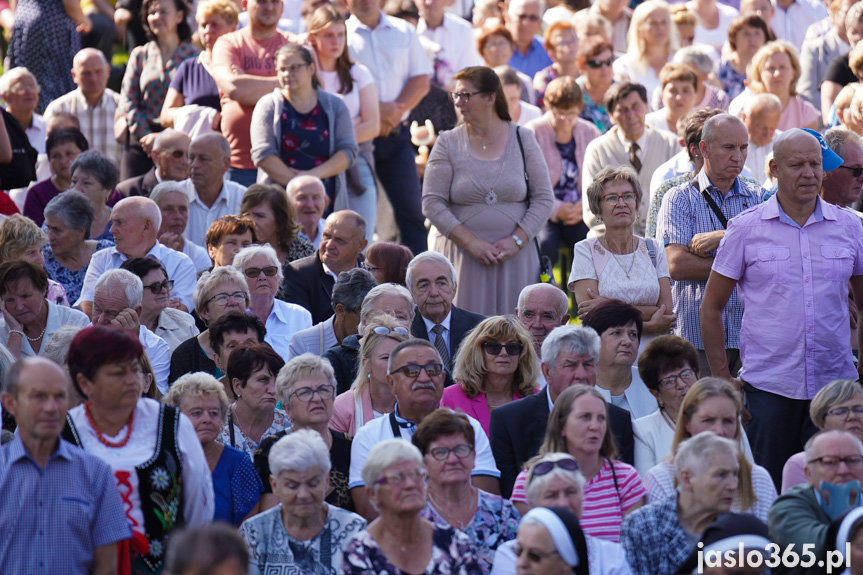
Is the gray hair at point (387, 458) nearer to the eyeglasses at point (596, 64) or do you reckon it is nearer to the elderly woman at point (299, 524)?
the elderly woman at point (299, 524)

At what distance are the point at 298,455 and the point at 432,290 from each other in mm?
2480

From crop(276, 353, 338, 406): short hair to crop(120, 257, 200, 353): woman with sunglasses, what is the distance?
157 cm

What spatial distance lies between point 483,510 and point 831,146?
10.9 ft

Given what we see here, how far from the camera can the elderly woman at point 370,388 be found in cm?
684

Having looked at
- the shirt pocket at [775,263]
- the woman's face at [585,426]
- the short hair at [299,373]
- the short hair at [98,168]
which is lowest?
the woman's face at [585,426]

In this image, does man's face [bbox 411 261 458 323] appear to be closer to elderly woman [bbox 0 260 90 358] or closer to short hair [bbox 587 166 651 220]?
short hair [bbox 587 166 651 220]

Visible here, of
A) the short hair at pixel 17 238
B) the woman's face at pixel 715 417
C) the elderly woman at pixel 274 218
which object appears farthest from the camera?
the elderly woman at pixel 274 218

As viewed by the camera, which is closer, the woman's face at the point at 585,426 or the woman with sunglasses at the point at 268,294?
the woman's face at the point at 585,426

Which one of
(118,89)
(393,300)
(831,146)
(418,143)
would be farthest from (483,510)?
(118,89)

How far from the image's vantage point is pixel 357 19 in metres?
11.7

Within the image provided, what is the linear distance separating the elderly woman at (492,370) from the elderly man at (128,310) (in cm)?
160

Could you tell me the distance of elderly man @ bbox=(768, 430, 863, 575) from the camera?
5.34 metres

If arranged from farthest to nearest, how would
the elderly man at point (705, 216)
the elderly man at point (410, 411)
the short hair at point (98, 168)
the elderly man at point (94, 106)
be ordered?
the elderly man at point (94, 106) < the short hair at point (98, 168) < the elderly man at point (705, 216) < the elderly man at point (410, 411)

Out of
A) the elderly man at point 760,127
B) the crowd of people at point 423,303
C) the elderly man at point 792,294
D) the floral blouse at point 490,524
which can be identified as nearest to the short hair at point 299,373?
the crowd of people at point 423,303
